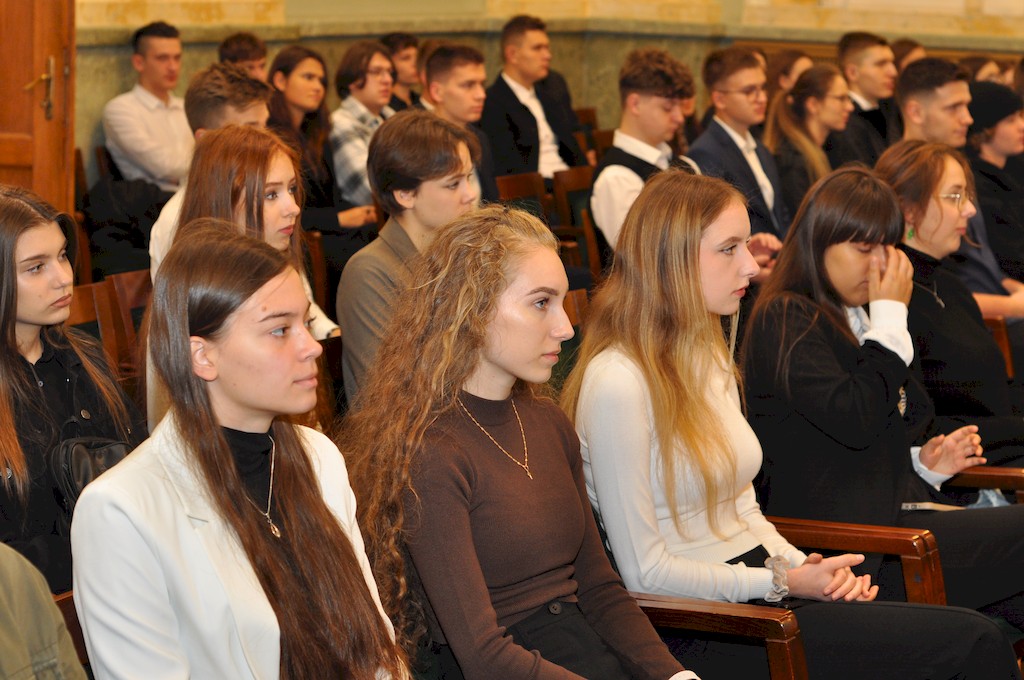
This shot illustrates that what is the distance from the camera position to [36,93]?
468 cm

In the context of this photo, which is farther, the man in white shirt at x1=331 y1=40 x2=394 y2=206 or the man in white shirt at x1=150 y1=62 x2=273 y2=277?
the man in white shirt at x1=331 y1=40 x2=394 y2=206

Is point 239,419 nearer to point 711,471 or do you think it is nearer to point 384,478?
point 384,478

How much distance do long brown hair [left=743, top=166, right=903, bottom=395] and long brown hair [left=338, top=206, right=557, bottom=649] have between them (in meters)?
0.94

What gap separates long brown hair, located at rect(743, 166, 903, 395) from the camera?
2939 millimetres

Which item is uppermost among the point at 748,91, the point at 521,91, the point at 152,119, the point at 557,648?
the point at 748,91

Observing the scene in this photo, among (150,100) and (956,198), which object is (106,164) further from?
(956,198)

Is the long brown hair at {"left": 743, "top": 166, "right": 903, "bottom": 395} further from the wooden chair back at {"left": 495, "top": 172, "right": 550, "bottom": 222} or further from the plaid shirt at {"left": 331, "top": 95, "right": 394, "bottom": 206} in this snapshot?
the plaid shirt at {"left": 331, "top": 95, "right": 394, "bottom": 206}

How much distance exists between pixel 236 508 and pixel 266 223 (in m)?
1.39

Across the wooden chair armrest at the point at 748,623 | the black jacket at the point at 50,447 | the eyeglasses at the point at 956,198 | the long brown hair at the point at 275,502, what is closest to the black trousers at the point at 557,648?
the wooden chair armrest at the point at 748,623

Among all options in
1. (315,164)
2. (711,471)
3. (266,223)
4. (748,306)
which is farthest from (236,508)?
(315,164)

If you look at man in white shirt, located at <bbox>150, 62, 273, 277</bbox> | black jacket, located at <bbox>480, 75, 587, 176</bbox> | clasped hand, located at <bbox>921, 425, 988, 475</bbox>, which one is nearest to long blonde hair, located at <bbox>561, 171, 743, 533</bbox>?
clasped hand, located at <bbox>921, 425, 988, 475</bbox>

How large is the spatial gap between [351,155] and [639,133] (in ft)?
4.72

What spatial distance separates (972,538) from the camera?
2.93m

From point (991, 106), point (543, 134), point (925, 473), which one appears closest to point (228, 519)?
point (925, 473)
